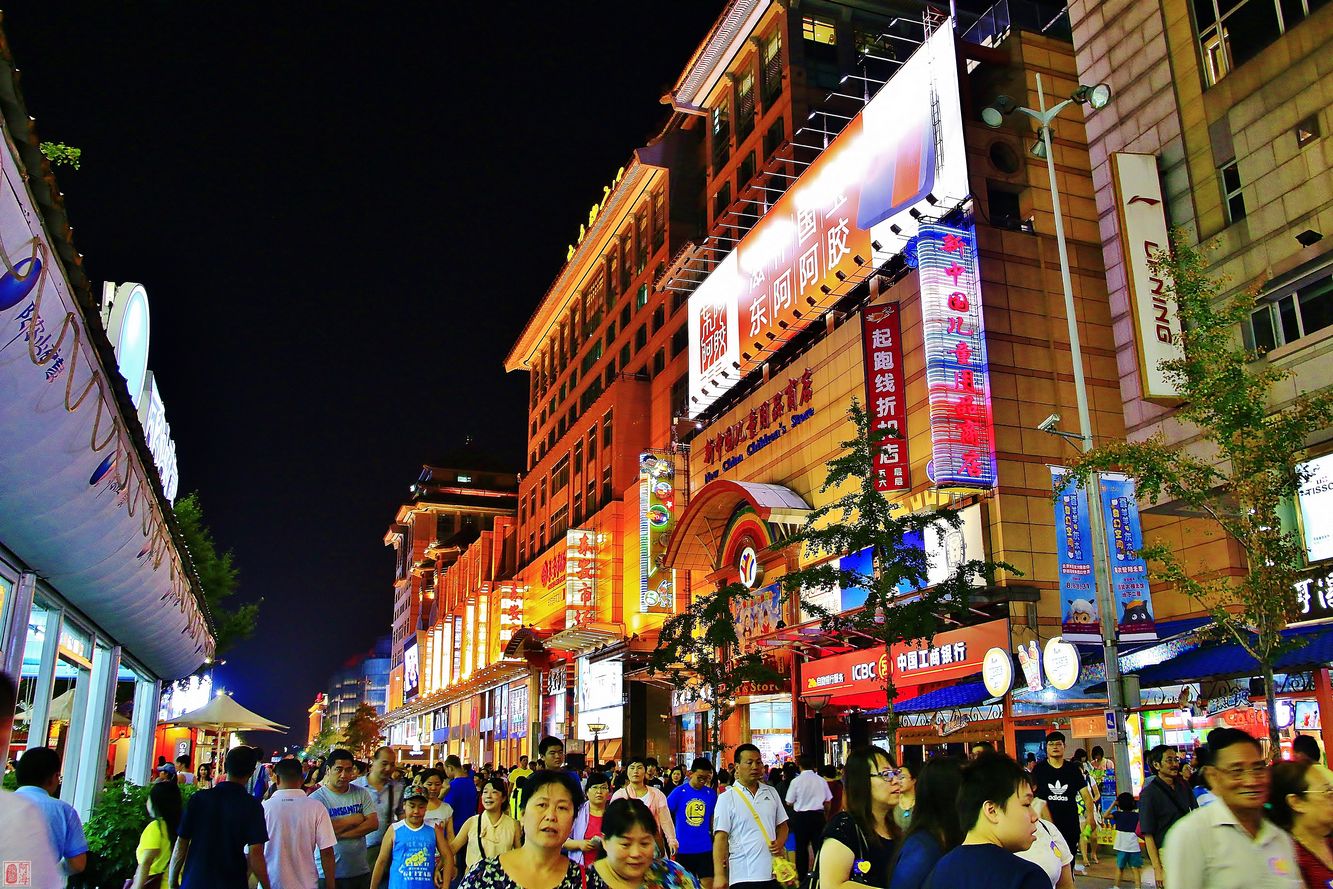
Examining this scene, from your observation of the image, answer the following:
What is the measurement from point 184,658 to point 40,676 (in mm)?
8932

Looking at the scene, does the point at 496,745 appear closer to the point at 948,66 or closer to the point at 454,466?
the point at 948,66

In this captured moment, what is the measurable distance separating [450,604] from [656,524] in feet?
176

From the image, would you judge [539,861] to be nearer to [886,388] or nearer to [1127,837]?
[1127,837]

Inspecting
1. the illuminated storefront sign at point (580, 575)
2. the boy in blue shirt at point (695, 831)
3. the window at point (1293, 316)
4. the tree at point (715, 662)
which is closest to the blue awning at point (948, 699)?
the tree at point (715, 662)

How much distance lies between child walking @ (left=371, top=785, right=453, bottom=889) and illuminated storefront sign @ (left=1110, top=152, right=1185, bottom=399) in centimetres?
1875

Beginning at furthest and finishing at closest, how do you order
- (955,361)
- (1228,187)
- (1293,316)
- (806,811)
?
1. (955,361)
2. (1228,187)
3. (1293,316)
4. (806,811)

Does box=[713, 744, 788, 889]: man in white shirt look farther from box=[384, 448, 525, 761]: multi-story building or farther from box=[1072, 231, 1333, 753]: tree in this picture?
box=[384, 448, 525, 761]: multi-story building

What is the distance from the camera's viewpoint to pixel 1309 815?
512 cm

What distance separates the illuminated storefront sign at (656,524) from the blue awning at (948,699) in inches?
644

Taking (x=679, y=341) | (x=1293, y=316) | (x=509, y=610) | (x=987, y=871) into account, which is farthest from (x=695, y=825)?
(x=509, y=610)

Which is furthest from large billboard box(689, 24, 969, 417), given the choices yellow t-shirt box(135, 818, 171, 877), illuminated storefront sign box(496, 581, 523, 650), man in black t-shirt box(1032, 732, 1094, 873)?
illuminated storefront sign box(496, 581, 523, 650)

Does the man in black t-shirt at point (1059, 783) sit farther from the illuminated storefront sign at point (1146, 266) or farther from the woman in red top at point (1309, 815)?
the illuminated storefront sign at point (1146, 266)

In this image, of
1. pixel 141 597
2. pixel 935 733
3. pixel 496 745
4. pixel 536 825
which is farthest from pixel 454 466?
pixel 536 825

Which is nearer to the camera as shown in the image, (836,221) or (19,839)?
(19,839)
